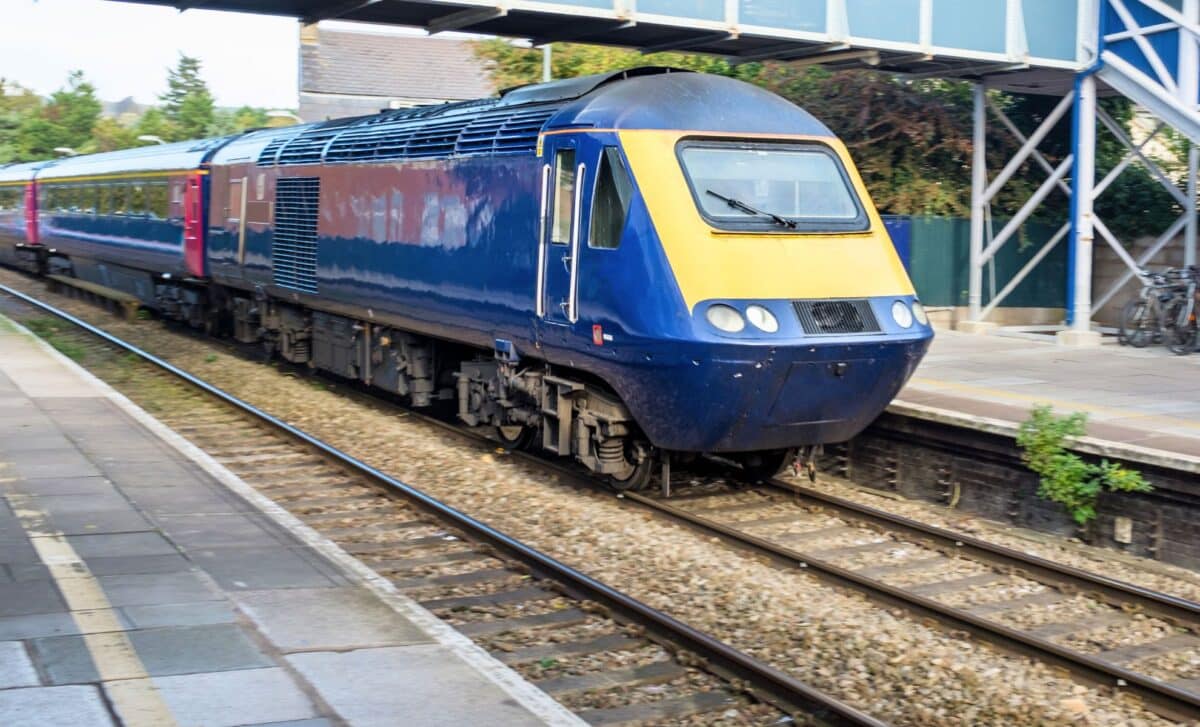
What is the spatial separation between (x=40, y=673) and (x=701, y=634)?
10.2 ft

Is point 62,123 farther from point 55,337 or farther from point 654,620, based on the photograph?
point 654,620

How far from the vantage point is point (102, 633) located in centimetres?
619

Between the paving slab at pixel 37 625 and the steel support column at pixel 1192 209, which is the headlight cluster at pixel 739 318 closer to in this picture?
the paving slab at pixel 37 625

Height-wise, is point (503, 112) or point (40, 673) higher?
point (503, 112)

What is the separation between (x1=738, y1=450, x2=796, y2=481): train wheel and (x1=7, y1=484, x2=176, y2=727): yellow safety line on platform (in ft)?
17.6

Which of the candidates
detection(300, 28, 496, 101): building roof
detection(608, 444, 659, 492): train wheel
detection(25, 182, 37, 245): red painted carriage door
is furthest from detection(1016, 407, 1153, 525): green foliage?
detection(300, 28, 496, 101): building roof

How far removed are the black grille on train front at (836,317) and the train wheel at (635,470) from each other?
5.89 feet

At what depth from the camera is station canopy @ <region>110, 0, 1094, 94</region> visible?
14.7m

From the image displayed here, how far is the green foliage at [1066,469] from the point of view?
9375 millimetres

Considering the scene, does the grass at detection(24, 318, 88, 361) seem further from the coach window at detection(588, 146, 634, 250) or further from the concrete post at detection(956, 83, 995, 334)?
the concrete post at detection(956, 83, 995, 334)

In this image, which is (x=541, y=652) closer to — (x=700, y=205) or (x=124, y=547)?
(x=124, y=547)

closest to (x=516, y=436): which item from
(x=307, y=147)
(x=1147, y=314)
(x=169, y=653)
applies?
(x=307, y=147)

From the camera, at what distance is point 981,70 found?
1844 cm

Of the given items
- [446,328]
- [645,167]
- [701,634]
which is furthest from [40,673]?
[446,328]
